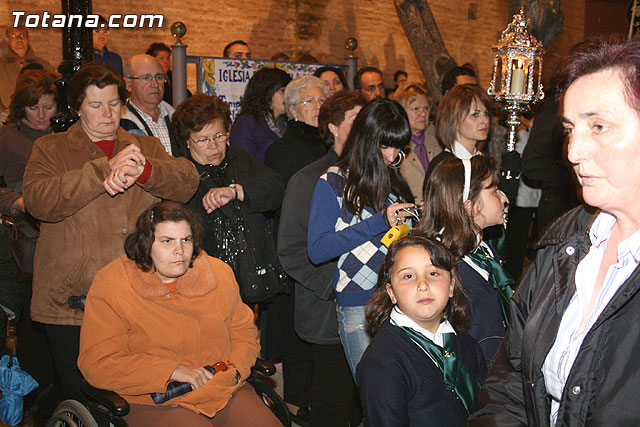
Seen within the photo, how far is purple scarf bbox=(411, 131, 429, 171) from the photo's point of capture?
→ 4.98 metres

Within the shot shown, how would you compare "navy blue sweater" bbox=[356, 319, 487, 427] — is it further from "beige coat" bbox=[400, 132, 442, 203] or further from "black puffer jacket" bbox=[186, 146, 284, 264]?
"beige coat" bbox=[400, 132, 442, 203]

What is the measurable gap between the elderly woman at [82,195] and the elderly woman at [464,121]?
1.75 m

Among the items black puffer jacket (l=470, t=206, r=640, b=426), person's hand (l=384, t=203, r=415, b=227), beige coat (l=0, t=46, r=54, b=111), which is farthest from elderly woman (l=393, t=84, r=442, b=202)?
beige coat (l=0, t=46, r=54, b=111)

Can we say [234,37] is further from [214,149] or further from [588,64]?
[588,64]

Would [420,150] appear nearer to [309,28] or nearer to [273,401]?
[273,401]

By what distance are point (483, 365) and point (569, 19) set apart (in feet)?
51.4

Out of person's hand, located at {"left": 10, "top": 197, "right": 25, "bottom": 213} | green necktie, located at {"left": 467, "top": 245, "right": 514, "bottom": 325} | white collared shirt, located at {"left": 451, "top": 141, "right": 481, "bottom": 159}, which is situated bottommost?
green necktie, located at {"left": 467, "top": 245, "right": 514, "bottom": 325}

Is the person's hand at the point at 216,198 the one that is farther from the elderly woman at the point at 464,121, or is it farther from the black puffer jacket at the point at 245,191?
the elderly woman at the point at 464,121

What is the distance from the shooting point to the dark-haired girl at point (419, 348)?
7.45 ft

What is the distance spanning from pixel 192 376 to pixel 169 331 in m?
0.23

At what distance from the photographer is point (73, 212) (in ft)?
9.76

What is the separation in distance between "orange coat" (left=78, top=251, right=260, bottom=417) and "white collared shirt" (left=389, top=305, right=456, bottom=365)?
81 cm

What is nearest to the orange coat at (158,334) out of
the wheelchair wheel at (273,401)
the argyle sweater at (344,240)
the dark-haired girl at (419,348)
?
the wheelchair wheel at (273,401)

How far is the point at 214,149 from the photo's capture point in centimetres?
363
